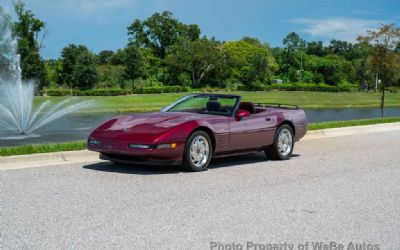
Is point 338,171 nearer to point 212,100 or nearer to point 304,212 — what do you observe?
point 212,100

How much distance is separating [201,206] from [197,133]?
2.61 meters

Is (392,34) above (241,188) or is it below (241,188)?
above

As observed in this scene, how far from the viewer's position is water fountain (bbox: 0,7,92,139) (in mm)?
20545

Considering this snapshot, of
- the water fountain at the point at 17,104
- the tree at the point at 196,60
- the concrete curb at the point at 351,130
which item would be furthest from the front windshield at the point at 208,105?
the tree at the point at 196,60

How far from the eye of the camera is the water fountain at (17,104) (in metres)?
20.5

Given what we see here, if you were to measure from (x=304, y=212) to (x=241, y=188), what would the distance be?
1567 millimetres

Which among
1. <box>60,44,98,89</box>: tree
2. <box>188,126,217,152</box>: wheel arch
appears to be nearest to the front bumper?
<box>188,126,217,152</box>: wheel arch

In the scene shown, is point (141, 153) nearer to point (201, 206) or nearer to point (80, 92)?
point (201, 206)

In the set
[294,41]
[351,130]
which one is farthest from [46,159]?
[294,41]

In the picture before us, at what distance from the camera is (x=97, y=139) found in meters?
9.25

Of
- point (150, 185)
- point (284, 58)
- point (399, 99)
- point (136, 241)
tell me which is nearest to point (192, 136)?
point (150, 185)

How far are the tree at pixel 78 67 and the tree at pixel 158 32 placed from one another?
163 ft

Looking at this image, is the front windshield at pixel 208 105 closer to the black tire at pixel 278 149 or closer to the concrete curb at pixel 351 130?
the black tire at pixel 278 149

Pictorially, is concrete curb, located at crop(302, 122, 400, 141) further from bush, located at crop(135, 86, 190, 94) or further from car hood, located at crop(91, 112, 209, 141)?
bush, located at crop(135, 86, 190, 94)
